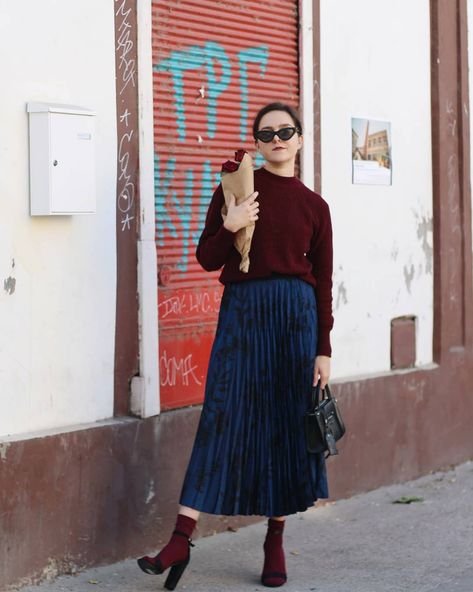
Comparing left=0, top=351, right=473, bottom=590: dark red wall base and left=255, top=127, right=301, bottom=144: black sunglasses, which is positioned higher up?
left=255, top=127, right=301, bottom=144: black sunglasses

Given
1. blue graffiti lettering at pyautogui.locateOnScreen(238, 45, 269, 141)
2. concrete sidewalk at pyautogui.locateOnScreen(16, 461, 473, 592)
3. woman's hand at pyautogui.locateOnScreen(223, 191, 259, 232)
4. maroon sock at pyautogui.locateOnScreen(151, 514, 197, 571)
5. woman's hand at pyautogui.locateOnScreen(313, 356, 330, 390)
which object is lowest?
concrete sidewalk at pyautogui.locateOnScreen(16, 461, 473, 592)

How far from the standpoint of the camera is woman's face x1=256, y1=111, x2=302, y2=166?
5.40 metres

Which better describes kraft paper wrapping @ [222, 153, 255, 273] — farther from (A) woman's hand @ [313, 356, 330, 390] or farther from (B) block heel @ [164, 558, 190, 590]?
(B) block heel @ [164, 558, 190, 590]

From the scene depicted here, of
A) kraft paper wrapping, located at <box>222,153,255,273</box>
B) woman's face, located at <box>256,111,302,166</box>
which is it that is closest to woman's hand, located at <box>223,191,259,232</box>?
kraft paper wrapping, located at <box>222,153,255,273</box>

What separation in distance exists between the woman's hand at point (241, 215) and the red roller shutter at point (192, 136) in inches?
41.9

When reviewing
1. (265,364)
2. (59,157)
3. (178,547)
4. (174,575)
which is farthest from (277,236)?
(174,575)

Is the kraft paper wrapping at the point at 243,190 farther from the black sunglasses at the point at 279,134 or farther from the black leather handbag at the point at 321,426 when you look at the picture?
the black leather handbag at the point at 321,426

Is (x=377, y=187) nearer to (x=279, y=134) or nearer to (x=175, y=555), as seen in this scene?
(x=279, y=134)

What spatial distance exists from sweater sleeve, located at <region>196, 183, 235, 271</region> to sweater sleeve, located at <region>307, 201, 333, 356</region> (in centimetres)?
41

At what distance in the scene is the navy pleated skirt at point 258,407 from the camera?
5.44m

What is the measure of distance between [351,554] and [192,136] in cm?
216

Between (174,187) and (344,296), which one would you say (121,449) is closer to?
(174,187)

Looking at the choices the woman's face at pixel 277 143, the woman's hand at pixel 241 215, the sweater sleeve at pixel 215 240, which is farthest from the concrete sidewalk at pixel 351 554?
the woman's face at pixel 277 143

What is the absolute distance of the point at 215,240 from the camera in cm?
532
